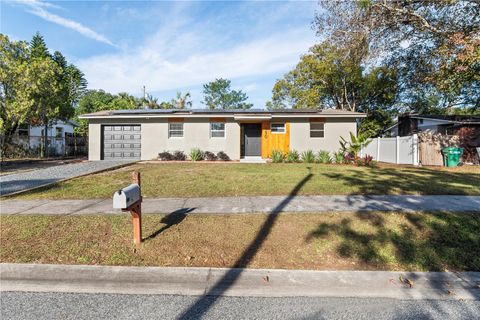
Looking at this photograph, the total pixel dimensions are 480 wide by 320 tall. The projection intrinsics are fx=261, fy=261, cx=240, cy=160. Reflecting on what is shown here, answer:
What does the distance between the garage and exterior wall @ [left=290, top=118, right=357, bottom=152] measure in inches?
391

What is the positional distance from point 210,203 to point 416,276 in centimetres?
A: 392

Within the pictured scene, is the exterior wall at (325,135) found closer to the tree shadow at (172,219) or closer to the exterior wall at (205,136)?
the exterior wall at (205,136)

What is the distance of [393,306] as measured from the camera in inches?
103

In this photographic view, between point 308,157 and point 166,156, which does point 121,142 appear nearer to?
point 166,156

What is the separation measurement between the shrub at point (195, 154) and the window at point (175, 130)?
4.74ft

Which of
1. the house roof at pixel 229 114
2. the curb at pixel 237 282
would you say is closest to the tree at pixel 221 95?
the house roof at pixel 229 114

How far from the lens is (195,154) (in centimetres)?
1595

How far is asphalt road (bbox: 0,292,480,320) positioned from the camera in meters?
2.47

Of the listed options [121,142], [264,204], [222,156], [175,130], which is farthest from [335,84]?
[264,204]

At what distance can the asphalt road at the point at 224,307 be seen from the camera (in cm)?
247

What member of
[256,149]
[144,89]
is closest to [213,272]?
[256,149]

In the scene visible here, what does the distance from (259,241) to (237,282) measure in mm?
987

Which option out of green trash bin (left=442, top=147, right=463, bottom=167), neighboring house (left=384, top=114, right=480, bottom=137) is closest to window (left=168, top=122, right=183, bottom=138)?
green trash bin (left=442, top=147, right=463, bottom=167)

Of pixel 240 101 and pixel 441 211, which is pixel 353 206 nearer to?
pixel 441 211
